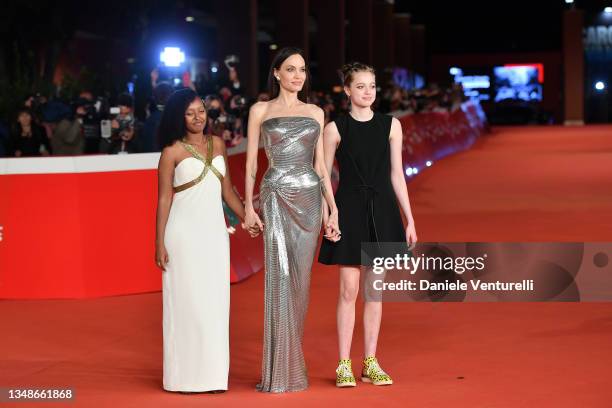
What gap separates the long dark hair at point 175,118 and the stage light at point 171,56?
79.3 feet

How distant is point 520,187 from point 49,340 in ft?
44.6

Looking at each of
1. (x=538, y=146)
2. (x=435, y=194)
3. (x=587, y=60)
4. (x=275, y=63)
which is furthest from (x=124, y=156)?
Answer: (x=587, y=60)

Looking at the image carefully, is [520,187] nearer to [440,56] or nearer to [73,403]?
[73,403]

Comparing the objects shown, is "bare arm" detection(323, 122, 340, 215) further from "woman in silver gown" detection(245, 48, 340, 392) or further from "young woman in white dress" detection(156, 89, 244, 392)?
"young woman in white dress" detection(156, 89, 244, 392)

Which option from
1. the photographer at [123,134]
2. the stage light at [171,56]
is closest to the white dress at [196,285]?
the photographer at [123,134]

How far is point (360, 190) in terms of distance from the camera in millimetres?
7383

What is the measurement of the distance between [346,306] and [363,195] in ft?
2.18

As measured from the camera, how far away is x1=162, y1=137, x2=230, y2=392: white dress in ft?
24.1

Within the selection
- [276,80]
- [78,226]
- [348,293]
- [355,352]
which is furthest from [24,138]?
[348,293]

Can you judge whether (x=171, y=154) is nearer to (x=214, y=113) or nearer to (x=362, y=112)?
(x=362, y=112)

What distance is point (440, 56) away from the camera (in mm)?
75812

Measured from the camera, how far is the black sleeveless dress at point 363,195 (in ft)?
24.1

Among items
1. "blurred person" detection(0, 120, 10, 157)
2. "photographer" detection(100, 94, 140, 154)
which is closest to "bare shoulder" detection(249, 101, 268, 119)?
"photographer" detection(100, 94, 140, 154)

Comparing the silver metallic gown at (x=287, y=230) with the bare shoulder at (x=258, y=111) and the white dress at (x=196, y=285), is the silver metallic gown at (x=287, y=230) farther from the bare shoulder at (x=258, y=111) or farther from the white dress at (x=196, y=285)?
the white dress at (x=196, y=285)
